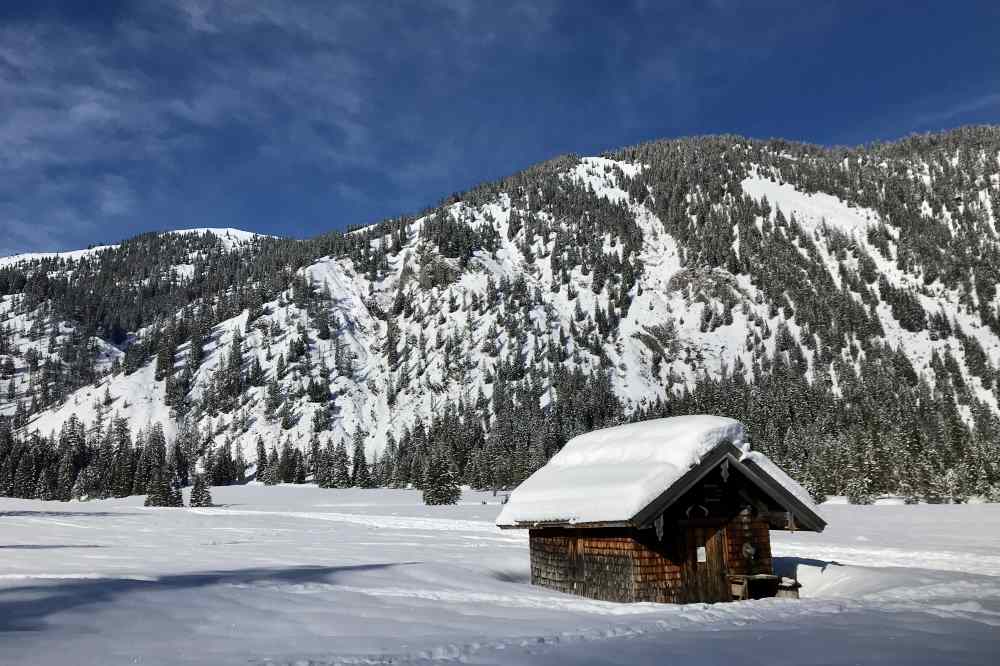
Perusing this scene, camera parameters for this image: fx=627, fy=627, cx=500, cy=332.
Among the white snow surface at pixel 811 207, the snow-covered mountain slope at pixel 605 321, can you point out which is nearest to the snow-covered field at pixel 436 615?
the snow-covered mountain slope at pixel 605 321

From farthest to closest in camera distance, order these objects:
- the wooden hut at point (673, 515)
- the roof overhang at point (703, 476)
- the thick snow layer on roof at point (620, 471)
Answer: the wooden hut at point (673, 515)
the thick snow layer on roof at point (620, 471)
the roof overhang at point (703, 476)

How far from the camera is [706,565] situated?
14320 millimetres

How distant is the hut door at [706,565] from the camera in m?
14.0

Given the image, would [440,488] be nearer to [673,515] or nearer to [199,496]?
[199,496]

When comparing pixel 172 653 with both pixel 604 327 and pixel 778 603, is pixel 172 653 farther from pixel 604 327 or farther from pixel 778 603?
pixel 604 327

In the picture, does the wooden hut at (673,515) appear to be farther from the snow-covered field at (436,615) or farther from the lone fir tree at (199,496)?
the lone fir tree at (199,496)

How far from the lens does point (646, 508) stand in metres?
12.9

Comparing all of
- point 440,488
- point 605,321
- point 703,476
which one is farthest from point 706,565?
point 605,321

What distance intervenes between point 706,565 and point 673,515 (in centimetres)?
145

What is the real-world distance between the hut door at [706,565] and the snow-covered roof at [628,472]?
1.82 m

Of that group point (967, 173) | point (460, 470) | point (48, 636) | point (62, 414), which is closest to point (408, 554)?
point (48, 636)

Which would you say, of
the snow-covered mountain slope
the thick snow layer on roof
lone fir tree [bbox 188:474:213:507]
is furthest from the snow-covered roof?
the snow-covered mountain slope

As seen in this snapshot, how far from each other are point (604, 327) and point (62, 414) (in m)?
115

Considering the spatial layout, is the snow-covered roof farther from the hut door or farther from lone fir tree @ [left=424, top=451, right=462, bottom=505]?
lone fir tree @ [left=424, top=451, right=462, bottom=505]
